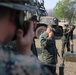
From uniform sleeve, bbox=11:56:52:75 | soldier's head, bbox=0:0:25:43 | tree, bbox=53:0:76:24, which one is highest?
tree, bbox=53:0:76:24

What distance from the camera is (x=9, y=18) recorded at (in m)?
1.12

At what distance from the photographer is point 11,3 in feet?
3.56

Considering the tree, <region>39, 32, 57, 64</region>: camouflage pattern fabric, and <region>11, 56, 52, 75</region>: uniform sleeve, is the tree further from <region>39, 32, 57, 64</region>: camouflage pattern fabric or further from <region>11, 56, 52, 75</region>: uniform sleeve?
<region>11, 56, 52, 75</region>: uniform sleeve

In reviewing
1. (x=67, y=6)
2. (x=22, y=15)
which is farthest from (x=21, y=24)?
(x=67, y=6)

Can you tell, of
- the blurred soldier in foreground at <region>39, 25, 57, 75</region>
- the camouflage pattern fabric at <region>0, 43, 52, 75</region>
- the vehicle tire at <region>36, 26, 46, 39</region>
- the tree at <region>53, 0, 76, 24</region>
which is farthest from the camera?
the tree at <region>53, 0, 76, 24</region>

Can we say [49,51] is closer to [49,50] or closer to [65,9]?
[49,50]

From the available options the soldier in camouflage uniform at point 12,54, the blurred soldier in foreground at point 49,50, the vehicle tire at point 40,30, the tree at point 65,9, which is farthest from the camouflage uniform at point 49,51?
the tree at point 65,9

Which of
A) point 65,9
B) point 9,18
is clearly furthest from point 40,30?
point 65,9

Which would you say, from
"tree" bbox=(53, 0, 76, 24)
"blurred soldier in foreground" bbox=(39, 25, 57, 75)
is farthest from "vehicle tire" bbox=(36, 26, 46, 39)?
"tree" bbox=(53, 0, 76, 24)

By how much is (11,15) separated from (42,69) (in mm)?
226

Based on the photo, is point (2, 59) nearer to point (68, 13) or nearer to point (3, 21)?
point (3, 21)

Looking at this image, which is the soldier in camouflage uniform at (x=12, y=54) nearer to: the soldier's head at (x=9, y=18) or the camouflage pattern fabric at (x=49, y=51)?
the soldier's head at (x=9, y=18)

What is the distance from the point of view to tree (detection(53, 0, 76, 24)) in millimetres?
45875

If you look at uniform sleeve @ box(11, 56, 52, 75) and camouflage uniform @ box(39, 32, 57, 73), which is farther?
camouflage uniform @ box(39, 32, 57, 73)
